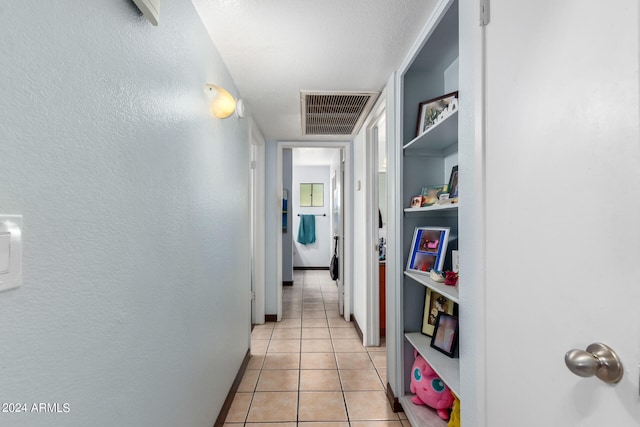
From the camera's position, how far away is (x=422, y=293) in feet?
6.23

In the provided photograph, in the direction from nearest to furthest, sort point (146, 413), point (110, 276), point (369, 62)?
1. point (110, 276)
2. point (146, 413)
3. point (369, 62)

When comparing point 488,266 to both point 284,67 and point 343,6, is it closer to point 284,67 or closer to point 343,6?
point 343,6

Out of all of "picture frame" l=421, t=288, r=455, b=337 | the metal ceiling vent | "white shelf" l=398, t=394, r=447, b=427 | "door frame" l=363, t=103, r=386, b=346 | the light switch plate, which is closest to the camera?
the light switch plate

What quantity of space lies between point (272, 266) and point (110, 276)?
2.79 m

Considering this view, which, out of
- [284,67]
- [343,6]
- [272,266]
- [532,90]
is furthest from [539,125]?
[272,266]

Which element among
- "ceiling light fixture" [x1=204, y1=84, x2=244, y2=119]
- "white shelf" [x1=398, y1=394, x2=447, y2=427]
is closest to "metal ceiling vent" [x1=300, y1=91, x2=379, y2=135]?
"ceiling light fixture" [x1=204, y1=84, x2=244, y2=119]

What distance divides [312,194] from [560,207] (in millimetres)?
6507

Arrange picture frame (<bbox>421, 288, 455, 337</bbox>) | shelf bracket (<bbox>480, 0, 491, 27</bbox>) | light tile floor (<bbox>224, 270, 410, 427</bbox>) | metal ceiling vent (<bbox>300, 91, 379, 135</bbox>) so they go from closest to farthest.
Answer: shelf bracket (<bbox>480, 0, 491, 27</bbox>) → picture frame (<bbox>421, 288, 455, 337</bbox>) → light tile floor (<bbox>224, 270, 410, 427</bbox>) → metal ceiling vent (<bbox>300, 91, 379, 135</bbox>)

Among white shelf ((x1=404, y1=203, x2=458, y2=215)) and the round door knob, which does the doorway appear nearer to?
white shelf ((x1=404, y1=203, x2=458, y2=215))

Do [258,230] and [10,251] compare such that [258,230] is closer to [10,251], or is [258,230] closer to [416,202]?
[416,202]

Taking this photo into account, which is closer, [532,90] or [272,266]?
[532,90]

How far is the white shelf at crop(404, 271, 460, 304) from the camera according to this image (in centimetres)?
129

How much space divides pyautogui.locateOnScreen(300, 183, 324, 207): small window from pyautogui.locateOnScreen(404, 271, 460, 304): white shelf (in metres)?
5.41

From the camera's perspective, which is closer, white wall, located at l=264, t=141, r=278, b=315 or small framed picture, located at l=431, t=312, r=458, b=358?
small framed picture, located at l=431, t=312, r=458, b=358
